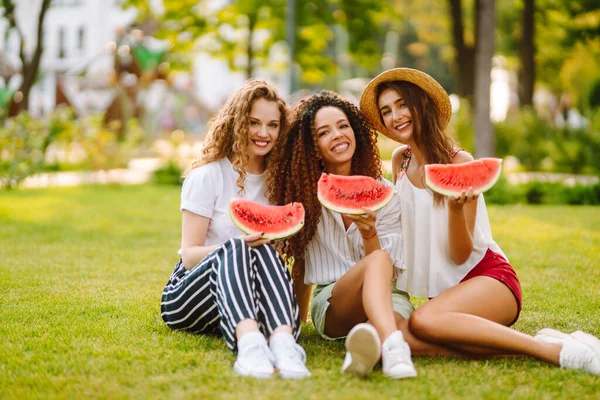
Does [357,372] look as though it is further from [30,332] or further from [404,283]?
[30,332]

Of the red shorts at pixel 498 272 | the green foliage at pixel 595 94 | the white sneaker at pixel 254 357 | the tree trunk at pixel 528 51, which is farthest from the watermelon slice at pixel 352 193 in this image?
the green foliage at pixel 595 94

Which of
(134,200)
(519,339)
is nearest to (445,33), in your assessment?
(134,200)

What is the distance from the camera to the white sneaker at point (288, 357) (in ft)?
10.2

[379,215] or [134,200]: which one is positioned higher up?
[379,215]

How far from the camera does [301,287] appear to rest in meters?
4.16

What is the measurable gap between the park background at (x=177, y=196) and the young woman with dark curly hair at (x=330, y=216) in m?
0.30

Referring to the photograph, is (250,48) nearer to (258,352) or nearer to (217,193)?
(217,193)

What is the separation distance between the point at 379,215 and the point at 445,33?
22.3 metres

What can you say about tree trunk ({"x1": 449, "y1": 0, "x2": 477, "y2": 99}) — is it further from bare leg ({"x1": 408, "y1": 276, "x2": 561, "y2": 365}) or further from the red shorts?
bare leg ({"x1": 408, "y1": 276, "x2": 561, "y2": 365})

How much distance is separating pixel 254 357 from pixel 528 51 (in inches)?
707

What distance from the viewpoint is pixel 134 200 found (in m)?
11.8

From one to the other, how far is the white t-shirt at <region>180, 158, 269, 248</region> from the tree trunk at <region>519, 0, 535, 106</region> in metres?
16.5

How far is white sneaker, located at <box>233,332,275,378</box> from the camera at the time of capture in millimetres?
3102

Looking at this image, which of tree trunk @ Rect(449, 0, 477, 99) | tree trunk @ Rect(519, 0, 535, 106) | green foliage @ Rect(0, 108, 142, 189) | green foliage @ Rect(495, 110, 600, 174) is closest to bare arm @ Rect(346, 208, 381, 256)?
green foliage @ Rect(0, 108, 142, 189)
